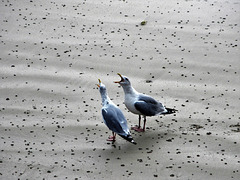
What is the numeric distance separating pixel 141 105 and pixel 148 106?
0.33 ft

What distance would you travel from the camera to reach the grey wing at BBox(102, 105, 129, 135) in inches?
223

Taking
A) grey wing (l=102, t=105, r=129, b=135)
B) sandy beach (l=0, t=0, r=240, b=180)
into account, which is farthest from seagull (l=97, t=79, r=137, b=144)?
sandy beach (l=0, t=0, r=240, b=180)

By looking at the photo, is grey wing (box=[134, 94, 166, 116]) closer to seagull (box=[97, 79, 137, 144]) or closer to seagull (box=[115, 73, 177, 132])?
seagull (box=[115, 73, 177, 132])

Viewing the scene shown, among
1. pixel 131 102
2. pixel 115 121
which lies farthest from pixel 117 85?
pixel 115 121

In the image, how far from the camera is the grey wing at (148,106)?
5.98 metres

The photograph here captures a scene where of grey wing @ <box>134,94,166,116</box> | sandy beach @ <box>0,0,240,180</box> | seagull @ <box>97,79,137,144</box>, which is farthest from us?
grey wing @ <box>134,94,166,116</box>

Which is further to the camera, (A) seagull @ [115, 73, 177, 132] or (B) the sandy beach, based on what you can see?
(A) seagull @ [115, 73, 177, 132]

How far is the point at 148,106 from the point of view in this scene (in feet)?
19.7

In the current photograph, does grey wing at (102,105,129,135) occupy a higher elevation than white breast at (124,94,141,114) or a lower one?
lower

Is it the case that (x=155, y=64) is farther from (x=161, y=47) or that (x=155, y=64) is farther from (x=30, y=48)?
(x=30, y=48)

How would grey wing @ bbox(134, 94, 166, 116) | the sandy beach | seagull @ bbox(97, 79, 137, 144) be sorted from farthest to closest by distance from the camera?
grey wing @ bbox(134, 94, 166, 116) < seagull @ bbox(97, 79, 137, 144) < the sandy beach

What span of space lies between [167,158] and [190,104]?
127cm

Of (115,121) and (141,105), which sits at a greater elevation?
(141,105)

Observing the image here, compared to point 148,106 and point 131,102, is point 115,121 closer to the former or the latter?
point 131,102
